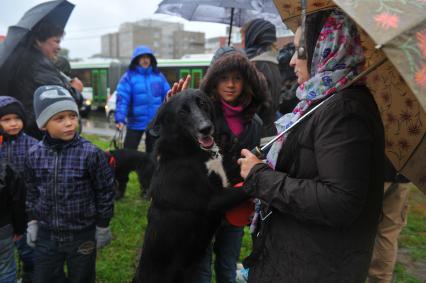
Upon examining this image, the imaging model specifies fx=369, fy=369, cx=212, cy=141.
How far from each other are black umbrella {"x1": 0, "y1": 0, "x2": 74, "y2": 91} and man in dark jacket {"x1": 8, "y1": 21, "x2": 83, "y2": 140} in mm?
51

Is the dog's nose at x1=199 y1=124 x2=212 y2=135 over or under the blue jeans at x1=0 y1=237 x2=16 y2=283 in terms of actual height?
over

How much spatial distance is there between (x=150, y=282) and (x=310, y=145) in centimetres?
137

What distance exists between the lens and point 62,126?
2.62m

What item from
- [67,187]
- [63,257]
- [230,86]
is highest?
[230,86]

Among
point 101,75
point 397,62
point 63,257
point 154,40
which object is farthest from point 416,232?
point 154,40

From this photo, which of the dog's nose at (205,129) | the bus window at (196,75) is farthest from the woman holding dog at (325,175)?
the bus window at (196,75)

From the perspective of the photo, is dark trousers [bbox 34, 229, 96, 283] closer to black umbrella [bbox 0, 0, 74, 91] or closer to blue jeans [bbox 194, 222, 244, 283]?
blue jeans [bbox 194, 222, 244, 283]

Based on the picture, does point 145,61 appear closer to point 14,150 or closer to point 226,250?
point 14,150

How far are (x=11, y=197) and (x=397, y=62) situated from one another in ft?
8.78

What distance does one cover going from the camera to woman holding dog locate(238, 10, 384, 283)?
139 cm

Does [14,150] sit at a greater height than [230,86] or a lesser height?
lesser

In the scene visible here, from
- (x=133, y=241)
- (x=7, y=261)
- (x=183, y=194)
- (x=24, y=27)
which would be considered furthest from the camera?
(x=133, y=241)

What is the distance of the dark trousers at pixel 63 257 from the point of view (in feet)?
8.69

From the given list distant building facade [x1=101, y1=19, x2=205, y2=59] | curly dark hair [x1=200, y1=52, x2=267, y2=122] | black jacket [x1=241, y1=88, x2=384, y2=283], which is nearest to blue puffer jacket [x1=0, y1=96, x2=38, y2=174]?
curly dark hair [x1=200, y1=52, x2=267, y2=122]
